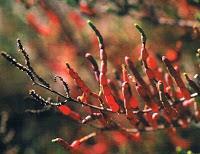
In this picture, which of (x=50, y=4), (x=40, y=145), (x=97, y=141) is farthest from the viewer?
(x=50, y=4)

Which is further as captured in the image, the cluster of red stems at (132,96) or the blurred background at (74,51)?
the blurred background at (74,51)

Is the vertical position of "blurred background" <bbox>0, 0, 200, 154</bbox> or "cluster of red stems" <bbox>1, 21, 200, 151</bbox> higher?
"blurred background" <bbox>0, 0, 200, 154</bbox>

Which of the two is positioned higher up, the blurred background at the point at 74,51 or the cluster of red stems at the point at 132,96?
the blurred background at the point at 74,51

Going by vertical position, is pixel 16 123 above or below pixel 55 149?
above

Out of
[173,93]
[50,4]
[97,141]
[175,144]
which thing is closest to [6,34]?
[50,4]

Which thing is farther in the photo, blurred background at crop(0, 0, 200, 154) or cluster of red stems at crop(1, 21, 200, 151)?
blurred background at crop(0, 0, 200, 154)

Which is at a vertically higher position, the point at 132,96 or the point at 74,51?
the point at 74,51

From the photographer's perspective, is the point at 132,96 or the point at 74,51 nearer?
the point at 132,96

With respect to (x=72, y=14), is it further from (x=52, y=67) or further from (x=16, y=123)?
(x=16, y=123)
